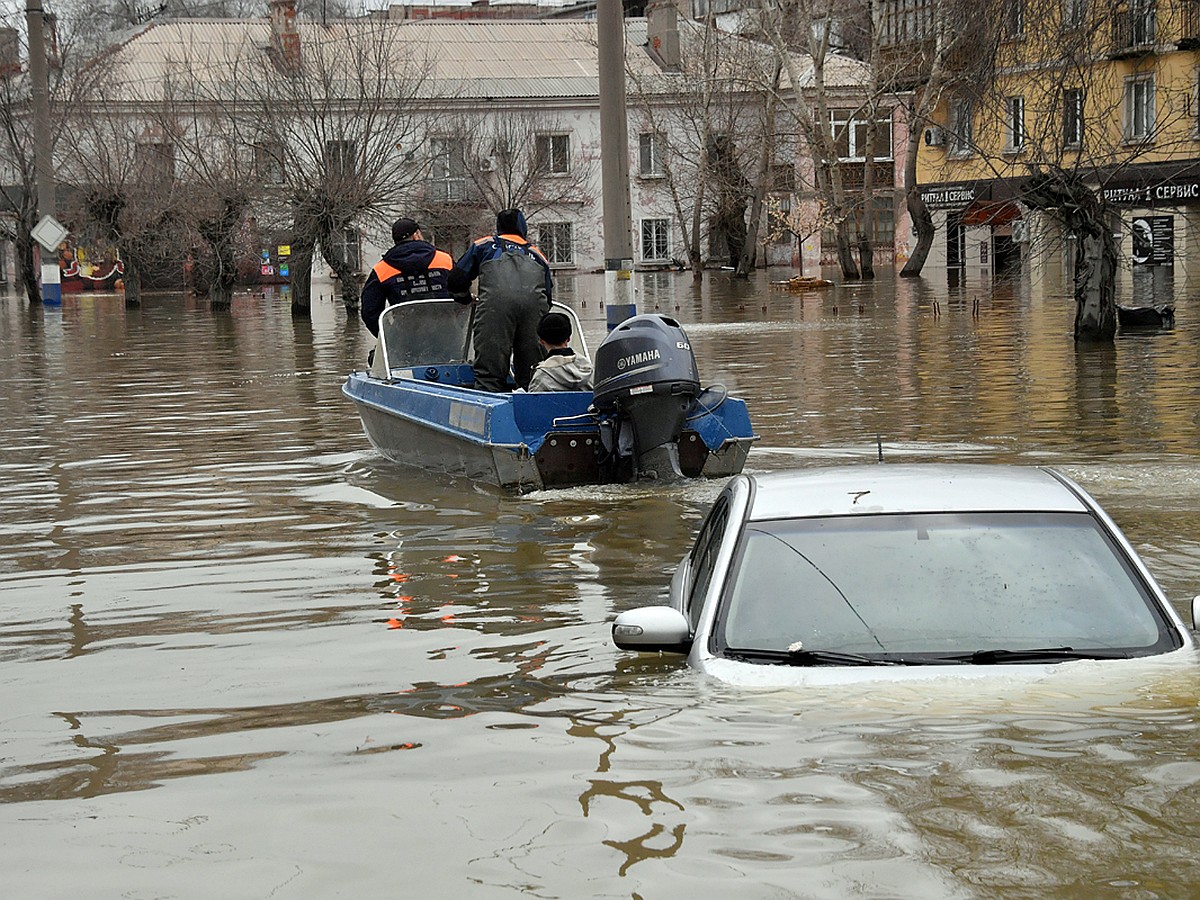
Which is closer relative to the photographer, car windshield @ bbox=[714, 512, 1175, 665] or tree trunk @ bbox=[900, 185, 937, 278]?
car windshield @ bbox=[714, 512, 1175, 665]

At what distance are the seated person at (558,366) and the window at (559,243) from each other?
60.1m

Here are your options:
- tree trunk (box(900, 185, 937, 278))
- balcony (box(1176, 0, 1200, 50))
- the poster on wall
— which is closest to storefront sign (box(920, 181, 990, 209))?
tree trunk (box(900, 185, 937, 278))

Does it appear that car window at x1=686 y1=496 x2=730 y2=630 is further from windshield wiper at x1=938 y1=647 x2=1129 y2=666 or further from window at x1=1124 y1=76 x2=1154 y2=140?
window at x1=1124 y1=76 x2=1154 y2=140

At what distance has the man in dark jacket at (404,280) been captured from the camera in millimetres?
15758

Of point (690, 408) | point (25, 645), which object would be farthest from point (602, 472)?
point (25, 645)

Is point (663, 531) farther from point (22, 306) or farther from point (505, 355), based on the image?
point (22, 306)

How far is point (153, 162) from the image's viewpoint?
2189 inches

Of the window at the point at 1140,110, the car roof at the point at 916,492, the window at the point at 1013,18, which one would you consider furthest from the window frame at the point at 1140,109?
the car roof at the point at 916,492

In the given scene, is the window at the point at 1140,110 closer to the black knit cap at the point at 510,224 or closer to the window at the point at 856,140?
the window at the point at 856,140

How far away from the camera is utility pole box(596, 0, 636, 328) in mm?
17938

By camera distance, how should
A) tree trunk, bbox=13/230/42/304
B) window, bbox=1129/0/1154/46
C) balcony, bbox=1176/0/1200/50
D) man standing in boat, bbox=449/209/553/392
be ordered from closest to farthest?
man standing in boat, bbox=449/209/553/392
window, bbox=1129/0/1154/46
balcony, bbox=1176/0/1200/50
tree trunk, bbox=13/230/42/304

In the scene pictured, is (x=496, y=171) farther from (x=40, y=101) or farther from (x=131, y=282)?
(x=40, y=101)


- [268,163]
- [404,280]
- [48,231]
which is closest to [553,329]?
[404,280]

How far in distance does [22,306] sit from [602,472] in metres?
48.0
